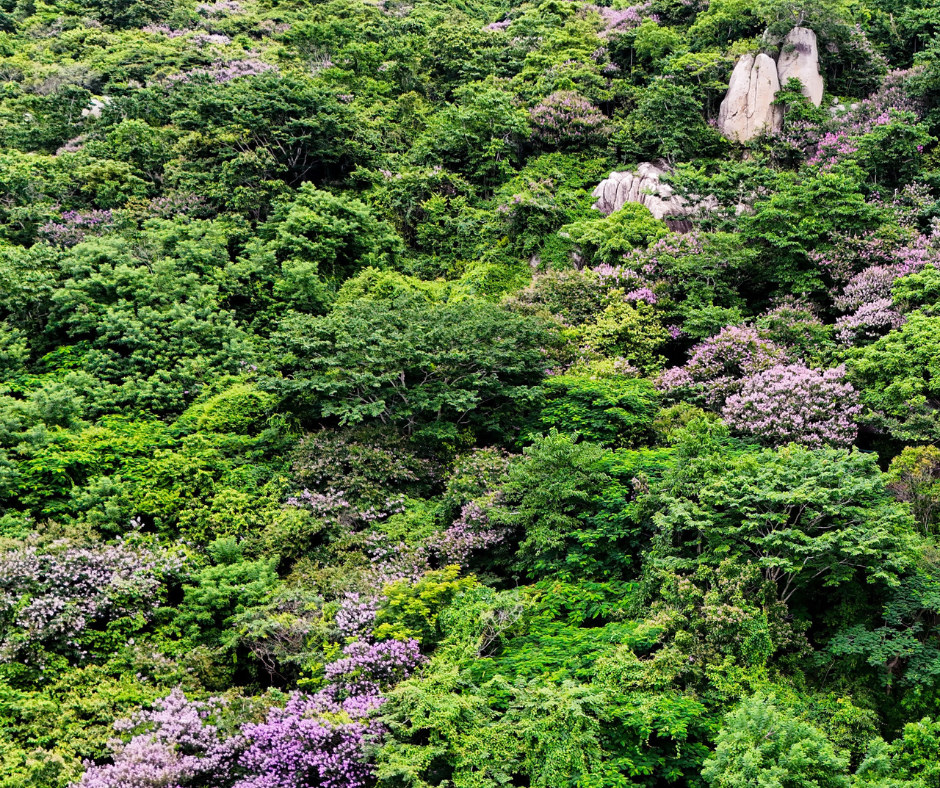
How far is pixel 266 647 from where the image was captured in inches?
426

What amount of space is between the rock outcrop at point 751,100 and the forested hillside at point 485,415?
106 millimetres

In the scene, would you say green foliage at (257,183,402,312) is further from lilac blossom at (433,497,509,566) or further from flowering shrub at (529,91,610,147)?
lilac blossom at (433,497,509,566)

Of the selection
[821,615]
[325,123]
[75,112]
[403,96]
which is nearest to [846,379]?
[821,615]

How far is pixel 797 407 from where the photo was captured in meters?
13.2

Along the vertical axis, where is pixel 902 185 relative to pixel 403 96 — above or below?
below

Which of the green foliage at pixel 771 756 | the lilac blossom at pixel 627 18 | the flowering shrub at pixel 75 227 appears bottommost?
the green foliage at pixel 771 756

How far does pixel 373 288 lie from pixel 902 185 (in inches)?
581

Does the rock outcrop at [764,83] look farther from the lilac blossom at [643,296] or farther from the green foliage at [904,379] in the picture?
the green foliage at [904,379]

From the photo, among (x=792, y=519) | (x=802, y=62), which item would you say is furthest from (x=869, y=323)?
(x=802, y=62)

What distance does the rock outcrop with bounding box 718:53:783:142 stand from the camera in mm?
22688

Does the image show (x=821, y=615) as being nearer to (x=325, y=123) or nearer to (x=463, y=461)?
(x=463, y=461)

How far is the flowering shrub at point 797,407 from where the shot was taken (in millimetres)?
12789

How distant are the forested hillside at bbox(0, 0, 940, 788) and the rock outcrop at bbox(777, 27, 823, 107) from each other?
0.43ft

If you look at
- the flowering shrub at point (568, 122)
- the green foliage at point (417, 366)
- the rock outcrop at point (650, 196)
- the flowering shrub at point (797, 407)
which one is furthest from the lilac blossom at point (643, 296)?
the flowering shrub at point (568, 122)
